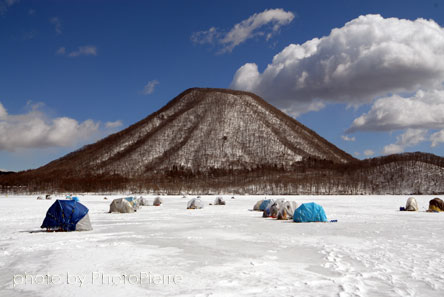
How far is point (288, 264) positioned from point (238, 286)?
327 cm

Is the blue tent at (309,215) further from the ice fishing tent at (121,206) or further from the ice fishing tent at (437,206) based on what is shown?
the ice fishing tent at (121,206)

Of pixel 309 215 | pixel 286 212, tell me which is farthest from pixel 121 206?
pixel 309 215

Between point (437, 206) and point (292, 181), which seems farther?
point (292, 181)

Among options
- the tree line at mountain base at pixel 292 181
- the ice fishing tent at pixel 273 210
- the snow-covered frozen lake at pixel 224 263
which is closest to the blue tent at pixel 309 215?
the ice fishing tent at pixel 273 210

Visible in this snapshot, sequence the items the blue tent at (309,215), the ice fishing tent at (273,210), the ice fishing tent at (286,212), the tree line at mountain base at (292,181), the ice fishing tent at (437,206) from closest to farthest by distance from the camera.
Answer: the blue tent at (309,215) → the ice fishing tent at (286,212) → the ice fishing tent at (273,210) → the ice fishing tent at (437,206) → the tree line at mountain base at (292,181)

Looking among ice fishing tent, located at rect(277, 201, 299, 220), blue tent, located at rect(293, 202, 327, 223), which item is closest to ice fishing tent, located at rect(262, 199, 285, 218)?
ice fishing tent, located at rect(277, 201, 299, 220)

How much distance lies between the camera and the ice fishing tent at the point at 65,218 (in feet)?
74.2

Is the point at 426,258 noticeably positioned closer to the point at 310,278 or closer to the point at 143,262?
the point at 310,278

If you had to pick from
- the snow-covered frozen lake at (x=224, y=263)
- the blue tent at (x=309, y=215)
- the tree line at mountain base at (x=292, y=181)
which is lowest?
the snow-covered frozen lake at (x=224, y=263)

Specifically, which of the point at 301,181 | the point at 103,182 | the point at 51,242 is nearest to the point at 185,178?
the point at 103,182

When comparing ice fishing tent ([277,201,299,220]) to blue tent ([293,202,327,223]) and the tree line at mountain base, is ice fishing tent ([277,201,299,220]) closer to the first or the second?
blue tent ([293,202,327,223])

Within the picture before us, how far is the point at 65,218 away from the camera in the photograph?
2262cm

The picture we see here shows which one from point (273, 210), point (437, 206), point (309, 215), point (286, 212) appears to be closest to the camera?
point (309, 215)

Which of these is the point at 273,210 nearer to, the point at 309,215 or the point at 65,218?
the point at 309,215
